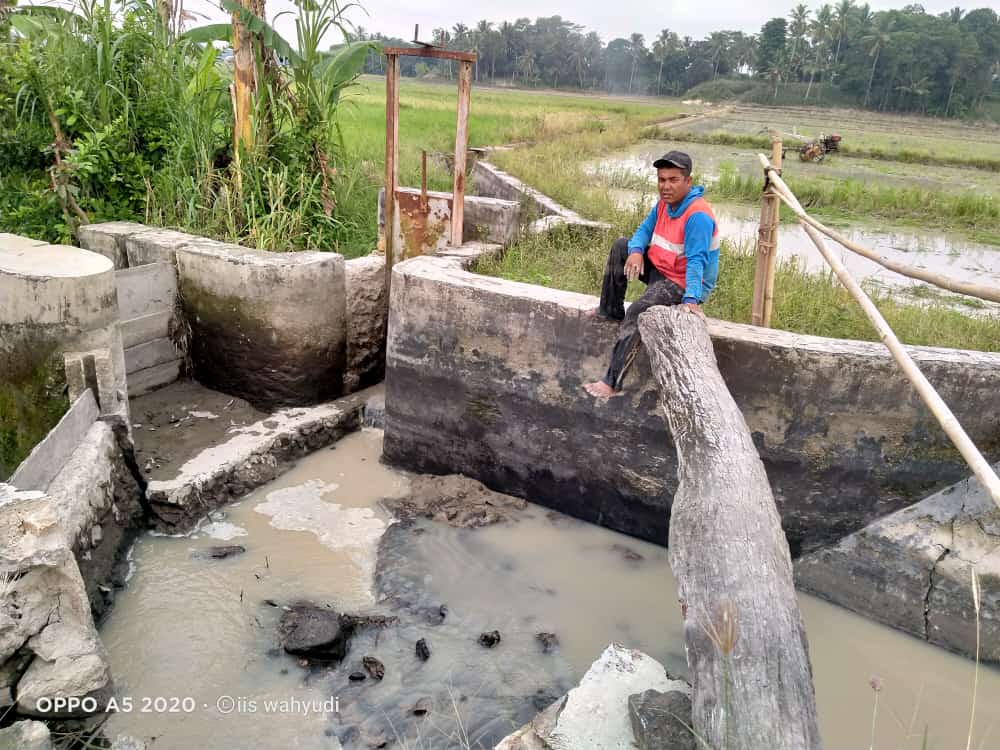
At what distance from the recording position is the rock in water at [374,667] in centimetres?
283

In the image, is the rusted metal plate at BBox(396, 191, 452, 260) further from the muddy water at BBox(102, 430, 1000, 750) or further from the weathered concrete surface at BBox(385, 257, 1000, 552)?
the muddy water at BBox(102, 430, 1000, 750)

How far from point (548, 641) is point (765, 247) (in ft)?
7.12

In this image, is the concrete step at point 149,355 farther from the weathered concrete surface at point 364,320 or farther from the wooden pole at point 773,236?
the wooden pole at point 773,236

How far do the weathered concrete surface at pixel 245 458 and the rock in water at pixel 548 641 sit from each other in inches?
71.8

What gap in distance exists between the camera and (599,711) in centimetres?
195

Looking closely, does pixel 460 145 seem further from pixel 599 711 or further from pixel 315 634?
pixel 599 711

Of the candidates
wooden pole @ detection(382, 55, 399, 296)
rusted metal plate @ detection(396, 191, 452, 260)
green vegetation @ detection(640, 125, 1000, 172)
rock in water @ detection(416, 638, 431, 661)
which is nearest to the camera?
rock in water @ detection(416, 638, 431, 661)

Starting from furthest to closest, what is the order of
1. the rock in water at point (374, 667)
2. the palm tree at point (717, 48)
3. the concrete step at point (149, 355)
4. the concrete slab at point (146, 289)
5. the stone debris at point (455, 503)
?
1. the palm tree at point (717, 48)
2. the concrete step at point (149, 355)
3. the concrete slab at point (146, 289)
4. the stone debris at point (455, 503)
5. the rock in water at point (374, 667)

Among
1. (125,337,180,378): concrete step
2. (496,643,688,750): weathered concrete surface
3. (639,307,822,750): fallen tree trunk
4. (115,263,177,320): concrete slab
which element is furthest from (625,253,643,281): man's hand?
(125,337,180,378): concrete step

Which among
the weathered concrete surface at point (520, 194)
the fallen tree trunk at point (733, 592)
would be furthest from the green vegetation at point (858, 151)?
the fallen tree trunk at point (733, 592)

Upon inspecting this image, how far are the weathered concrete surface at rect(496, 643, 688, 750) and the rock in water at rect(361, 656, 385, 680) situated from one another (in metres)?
1.00

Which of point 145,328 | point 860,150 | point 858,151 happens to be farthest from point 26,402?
point 860,150

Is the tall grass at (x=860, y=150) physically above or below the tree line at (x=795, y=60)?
below

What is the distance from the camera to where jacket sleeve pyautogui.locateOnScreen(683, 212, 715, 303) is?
3168 millimetres
